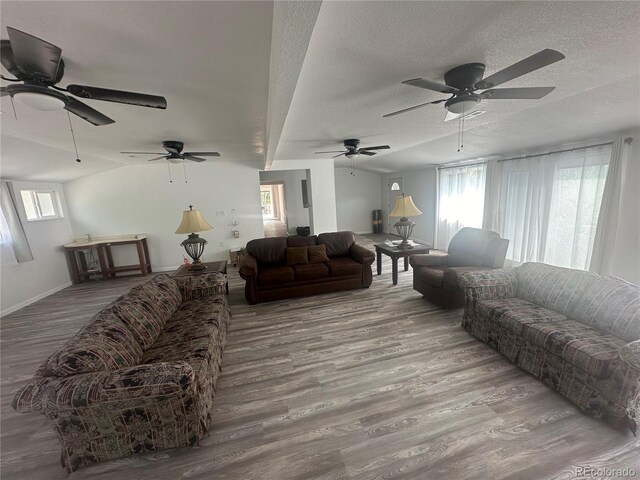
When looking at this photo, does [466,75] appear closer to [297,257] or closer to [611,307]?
[611,307]

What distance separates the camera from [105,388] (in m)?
1.40

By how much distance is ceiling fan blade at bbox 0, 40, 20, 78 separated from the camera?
1315mm

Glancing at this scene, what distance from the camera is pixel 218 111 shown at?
245 cm

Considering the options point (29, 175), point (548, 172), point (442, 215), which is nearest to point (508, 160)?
point (548, 172)

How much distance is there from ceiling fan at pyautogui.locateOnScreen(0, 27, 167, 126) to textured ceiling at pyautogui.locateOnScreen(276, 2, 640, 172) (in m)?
1.29

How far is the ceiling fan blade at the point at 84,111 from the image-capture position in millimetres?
1694

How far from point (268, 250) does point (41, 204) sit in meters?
4.48

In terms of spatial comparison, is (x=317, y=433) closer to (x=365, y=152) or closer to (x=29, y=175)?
(x=365, y=152)

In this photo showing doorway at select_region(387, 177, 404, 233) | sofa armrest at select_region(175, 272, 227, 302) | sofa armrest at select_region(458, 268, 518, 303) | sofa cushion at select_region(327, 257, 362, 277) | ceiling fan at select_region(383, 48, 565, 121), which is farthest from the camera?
doorway at select_region(387, 177, 404, 233)

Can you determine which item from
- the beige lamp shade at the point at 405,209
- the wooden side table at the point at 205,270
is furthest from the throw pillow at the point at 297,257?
the beige lamp shade at the point at 405,209

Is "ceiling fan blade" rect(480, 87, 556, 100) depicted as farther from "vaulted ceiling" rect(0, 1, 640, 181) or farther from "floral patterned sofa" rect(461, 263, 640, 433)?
"floral patterned sofa" rect(461, 263, 640, 433)

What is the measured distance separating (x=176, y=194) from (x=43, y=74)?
176 inches

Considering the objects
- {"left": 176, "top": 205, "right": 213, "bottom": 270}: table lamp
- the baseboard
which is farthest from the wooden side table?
the baseboard

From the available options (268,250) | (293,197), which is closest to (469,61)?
(268,250)
